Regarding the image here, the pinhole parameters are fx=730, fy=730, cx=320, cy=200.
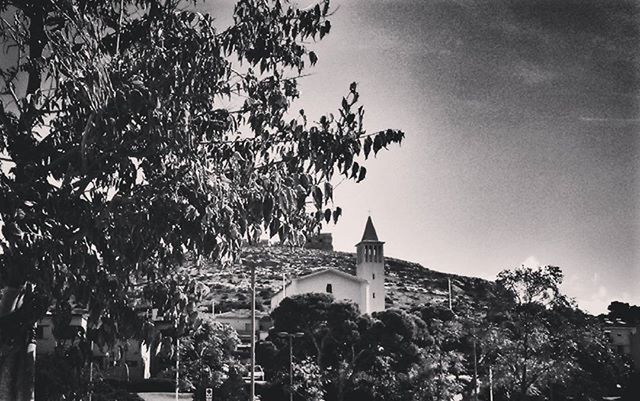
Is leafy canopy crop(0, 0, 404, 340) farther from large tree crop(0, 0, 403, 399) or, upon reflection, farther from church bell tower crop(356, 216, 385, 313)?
church bell tower crop(356, 216, 385, 313)

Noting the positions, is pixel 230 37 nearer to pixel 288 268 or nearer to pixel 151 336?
pixel 151 336

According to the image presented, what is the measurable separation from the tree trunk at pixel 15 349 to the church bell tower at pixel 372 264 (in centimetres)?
10855

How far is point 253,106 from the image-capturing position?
8.29 meters

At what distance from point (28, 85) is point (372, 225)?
119061mm

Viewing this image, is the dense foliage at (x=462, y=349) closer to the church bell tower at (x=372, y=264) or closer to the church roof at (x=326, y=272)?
the church roof at (x=326, y=272)

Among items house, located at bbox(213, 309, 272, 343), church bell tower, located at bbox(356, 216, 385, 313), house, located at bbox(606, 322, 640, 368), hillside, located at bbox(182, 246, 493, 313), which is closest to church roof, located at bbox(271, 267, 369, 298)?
hillside, located at bbox(182, 246, 493, 313)

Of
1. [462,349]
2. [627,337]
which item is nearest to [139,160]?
[462,349]

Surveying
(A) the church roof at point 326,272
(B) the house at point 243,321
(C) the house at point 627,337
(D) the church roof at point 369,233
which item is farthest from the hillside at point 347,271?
(C) the house at point 627,337

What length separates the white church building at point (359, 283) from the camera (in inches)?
4112

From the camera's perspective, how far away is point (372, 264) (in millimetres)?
122812

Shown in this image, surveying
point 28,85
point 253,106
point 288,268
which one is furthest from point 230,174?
point 288,268

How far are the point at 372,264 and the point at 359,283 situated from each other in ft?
45.2

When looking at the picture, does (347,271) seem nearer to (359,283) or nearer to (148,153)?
(359,283)

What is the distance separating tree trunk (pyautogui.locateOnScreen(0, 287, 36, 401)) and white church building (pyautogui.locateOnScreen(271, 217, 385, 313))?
287 ft
